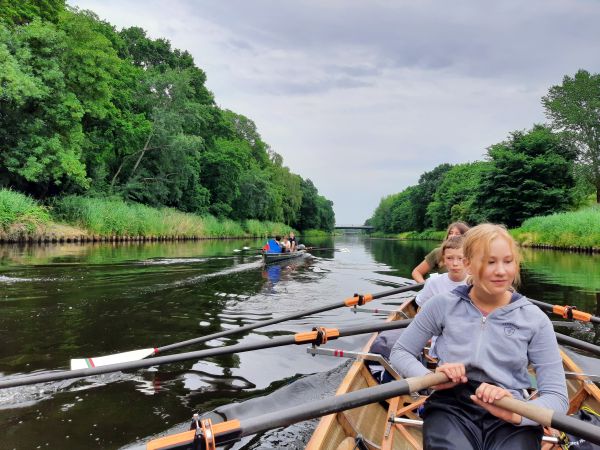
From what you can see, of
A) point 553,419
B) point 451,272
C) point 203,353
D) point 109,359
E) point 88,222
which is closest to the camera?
point 553,419

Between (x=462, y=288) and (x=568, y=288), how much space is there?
1060 cm

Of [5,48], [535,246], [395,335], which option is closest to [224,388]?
[395,335]

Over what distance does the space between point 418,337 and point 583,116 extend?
4195 cm

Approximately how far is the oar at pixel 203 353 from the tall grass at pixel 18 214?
66.9 feet

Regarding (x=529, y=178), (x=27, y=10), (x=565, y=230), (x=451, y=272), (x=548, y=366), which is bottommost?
(x=548, y=366)

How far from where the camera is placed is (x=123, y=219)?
27797 millimetres

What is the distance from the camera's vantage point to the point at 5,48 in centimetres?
2111

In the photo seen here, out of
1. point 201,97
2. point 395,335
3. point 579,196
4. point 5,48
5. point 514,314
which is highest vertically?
point 201,97

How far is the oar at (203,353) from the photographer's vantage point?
3.14 meters

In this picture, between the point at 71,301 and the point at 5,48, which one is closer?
the point at 71,301

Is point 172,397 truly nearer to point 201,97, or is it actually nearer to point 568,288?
point 568,288

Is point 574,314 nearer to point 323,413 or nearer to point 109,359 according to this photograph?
point 323,413

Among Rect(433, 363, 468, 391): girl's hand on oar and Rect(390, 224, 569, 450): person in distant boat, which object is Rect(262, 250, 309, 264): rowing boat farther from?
Rect(433, 363, 468, 391): girl's hand on oar

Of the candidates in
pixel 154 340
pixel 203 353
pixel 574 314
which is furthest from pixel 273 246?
pixel 203 353
